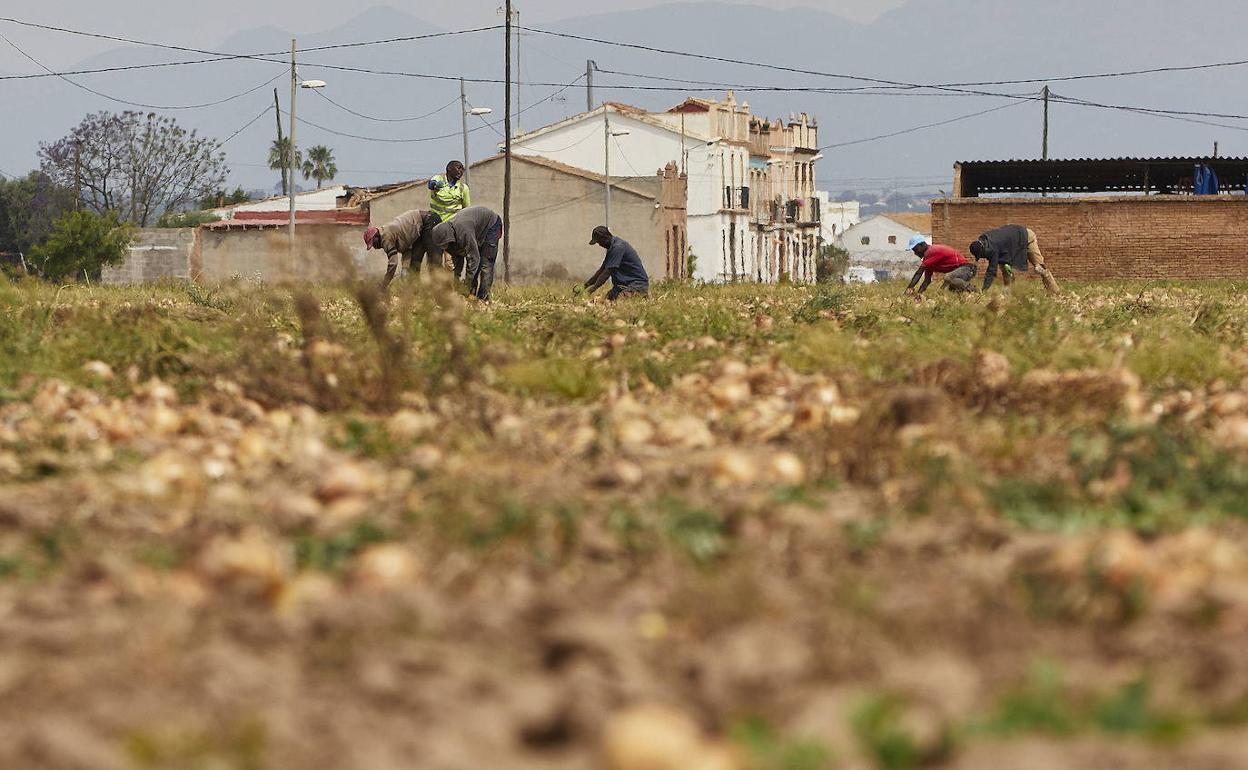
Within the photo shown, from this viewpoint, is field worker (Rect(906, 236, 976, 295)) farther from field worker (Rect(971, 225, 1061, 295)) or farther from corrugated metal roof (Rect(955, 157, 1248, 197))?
corrugated metal roof (Rect(955, 157, 1248, 197))

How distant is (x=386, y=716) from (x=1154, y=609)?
5.31 ft

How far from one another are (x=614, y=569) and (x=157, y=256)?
198ft

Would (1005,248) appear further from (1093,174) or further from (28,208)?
(28,208)

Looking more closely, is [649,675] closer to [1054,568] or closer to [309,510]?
[1054,568]

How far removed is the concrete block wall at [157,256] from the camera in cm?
6134

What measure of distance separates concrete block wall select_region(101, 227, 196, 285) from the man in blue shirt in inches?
1756

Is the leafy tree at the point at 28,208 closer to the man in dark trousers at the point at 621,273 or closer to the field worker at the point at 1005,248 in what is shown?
the field worker at the point at 1005,248

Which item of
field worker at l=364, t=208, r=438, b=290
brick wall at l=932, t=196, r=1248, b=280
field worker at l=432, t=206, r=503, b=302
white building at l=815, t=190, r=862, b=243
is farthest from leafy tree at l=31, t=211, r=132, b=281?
white building at l=815, t=190, r=862, b=243

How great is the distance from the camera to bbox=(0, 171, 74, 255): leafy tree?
297 ft

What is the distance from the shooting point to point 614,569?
4.12 metres

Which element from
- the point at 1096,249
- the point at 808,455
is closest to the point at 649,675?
the point at 808,455

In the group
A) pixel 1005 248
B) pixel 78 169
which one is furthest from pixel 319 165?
pixel 1005 248

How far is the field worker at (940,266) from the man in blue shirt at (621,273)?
3487 mm

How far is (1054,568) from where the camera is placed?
3.84 meters
